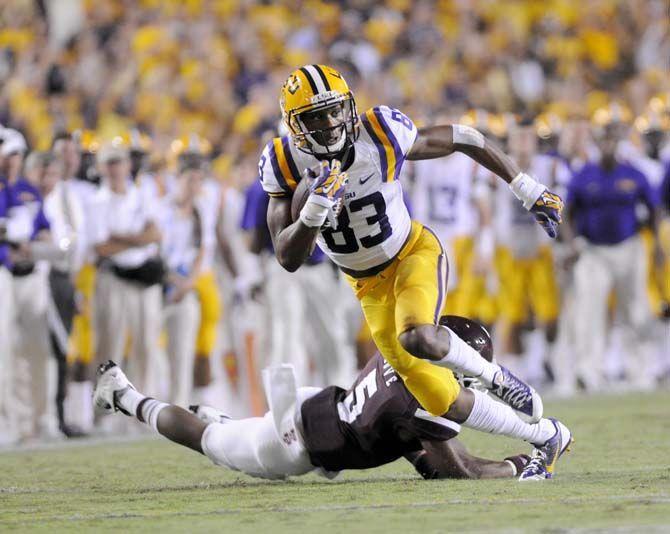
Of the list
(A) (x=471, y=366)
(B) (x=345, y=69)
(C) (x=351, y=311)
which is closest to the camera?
(A) (x=471, y=366)

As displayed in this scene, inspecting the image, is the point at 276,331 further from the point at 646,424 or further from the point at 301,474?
the point at 301,474

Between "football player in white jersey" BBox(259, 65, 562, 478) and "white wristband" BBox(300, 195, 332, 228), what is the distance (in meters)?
0.04

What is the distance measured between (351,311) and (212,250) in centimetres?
135

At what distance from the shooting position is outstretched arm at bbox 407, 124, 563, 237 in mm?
6578

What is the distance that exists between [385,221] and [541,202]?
2.30 feet

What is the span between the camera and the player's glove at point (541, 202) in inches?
257

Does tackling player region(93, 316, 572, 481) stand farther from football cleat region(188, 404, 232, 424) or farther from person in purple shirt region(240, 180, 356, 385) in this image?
person in purple shirt region(240, 180, 356, 385)

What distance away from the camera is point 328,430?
657 cm

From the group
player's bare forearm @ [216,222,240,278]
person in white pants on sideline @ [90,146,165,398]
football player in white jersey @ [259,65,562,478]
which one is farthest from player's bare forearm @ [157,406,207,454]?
player's bare forearm @ [216,222,240,278]

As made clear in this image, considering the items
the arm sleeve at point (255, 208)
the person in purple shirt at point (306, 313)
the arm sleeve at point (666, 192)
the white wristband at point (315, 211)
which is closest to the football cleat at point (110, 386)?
the white wristband at point (315, 211)

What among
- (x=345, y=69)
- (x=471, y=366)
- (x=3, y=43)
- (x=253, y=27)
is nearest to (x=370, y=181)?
(x=471, y=366)

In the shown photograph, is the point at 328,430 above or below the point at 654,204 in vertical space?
below

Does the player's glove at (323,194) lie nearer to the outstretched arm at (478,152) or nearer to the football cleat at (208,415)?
the outstretched arm at (478,152)

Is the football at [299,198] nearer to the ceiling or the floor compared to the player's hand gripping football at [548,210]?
nearer to the ceiling
